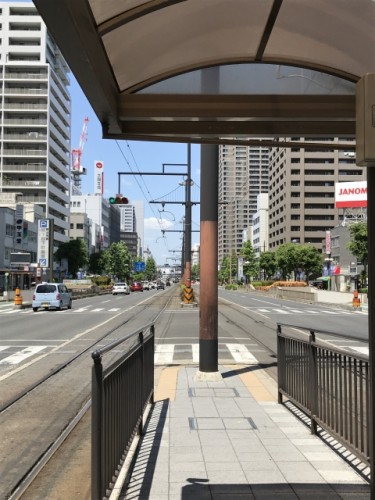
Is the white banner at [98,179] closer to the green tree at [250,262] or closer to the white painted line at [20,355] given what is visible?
the green tree at [250,262]

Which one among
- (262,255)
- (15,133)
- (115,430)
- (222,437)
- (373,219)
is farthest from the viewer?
(262,255)

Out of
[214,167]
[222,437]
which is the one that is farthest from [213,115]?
[214,167]

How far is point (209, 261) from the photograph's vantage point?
9.96 metres

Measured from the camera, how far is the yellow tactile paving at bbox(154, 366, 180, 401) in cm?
852

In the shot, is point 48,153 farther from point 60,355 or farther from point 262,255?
point 60,355

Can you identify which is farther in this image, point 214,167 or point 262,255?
point 262,255

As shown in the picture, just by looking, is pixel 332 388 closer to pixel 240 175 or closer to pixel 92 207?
pixel 240 175

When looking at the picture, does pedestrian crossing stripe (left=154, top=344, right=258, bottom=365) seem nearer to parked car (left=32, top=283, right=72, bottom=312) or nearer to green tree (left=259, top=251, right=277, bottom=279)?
parked car (left=32, top=283, right=72, bottom=312)

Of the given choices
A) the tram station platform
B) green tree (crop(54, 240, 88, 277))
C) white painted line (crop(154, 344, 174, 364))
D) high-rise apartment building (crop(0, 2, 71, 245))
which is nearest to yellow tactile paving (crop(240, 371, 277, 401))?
the tram station platform

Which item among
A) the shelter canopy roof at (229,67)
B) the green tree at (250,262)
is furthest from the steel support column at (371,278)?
the green tree at (250,262)

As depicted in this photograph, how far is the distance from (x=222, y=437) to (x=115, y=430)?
85.9 inches

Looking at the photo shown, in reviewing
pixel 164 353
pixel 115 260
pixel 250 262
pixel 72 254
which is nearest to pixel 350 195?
pixel 250 262

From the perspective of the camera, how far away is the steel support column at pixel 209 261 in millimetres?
9742

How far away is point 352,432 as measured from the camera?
4.91 metres
